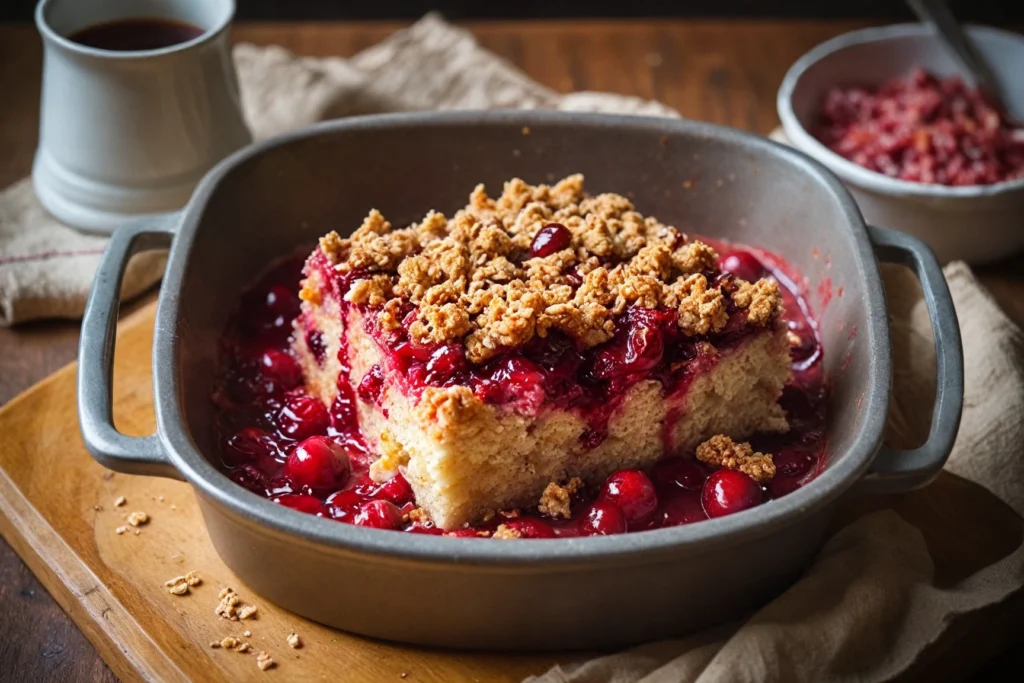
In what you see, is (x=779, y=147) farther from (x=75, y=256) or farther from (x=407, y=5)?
(x=407, y=5)

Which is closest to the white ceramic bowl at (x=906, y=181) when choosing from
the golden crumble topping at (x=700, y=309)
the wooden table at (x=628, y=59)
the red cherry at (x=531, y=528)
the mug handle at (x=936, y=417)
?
the wooden table at (x=628, y=59)

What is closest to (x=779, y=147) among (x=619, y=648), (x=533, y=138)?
(x=533, y=138)

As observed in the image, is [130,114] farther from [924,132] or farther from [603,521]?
[924,132]

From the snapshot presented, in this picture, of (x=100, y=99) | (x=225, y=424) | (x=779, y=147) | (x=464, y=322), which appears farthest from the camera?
(x=100, y=99)

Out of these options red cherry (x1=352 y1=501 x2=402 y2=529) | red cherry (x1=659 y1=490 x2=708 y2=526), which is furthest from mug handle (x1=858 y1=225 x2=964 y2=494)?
red cherry (x1=352 y1=501 x2=402 y2=529)

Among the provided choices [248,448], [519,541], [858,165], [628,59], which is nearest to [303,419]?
[248,448]

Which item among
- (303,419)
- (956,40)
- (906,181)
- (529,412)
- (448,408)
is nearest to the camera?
(448,408)

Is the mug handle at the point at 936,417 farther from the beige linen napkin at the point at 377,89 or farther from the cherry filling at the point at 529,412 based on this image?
the beige linen napkin at the point at 377,89
